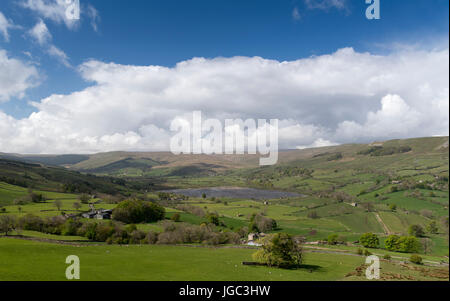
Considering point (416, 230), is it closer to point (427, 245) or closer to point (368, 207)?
point (427, 245)

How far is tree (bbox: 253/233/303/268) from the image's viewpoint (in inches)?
1833

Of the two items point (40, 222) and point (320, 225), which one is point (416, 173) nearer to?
point (320, 225)

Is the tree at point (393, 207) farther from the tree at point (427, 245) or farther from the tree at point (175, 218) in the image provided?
the tree at point (175, 218)

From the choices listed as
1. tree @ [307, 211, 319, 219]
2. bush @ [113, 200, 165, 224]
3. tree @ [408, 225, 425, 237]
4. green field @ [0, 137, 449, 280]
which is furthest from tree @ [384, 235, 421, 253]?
bush @ [113, 200, 165, 224]

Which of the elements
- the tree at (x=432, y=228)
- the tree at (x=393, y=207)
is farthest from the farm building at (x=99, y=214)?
the tree at (x=393, y=207)

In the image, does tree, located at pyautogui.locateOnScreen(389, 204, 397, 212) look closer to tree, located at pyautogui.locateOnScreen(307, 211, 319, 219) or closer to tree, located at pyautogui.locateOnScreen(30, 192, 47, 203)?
tree, located at pyautogui.locateOnScreen(307, 211, 319, 219)

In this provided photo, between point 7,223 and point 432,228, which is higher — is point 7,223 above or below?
above

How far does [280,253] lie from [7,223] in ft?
191

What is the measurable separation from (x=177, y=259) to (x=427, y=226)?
95.1m

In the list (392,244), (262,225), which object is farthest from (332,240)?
(262,225)

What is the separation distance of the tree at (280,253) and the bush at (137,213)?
182 feet

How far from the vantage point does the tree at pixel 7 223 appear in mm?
58531

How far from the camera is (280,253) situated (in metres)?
46.7
